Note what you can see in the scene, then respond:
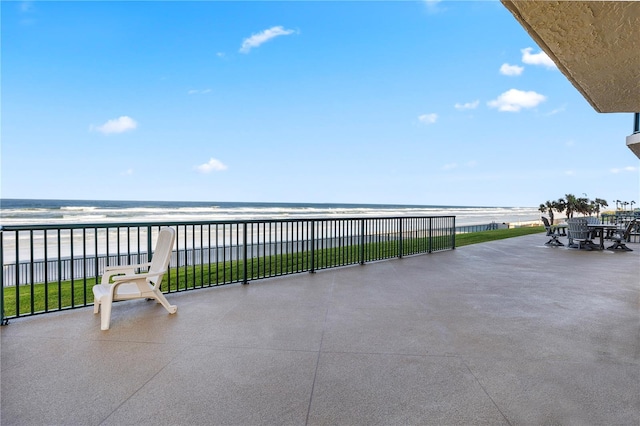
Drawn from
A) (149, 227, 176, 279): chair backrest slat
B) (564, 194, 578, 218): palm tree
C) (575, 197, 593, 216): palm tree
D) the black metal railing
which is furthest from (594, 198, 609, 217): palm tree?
(149, 227, 176, 279): chair backrest slat

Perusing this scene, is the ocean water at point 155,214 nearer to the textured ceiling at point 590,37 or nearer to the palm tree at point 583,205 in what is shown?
the palm tree at point 583,205

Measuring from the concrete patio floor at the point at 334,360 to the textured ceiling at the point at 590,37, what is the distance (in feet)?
6.94

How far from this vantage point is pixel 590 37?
6.16 ft

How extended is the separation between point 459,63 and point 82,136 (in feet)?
102

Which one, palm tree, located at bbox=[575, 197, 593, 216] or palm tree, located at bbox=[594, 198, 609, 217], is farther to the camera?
palm tree, located at bbox=[594, 198, 609, 217]

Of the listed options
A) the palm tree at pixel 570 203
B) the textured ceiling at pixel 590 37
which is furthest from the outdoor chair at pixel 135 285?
the palm tree at pixel 570 203

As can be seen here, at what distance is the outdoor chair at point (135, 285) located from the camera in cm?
304

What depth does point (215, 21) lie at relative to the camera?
13.9 meters

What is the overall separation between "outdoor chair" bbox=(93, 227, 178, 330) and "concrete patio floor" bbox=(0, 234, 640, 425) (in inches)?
7.3

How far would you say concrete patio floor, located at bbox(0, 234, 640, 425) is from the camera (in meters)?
1.75

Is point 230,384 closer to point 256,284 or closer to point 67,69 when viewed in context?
point 256,284

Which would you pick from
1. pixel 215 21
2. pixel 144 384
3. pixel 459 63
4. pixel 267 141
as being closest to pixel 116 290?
pixel 144 384

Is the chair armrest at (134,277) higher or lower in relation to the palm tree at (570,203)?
lower

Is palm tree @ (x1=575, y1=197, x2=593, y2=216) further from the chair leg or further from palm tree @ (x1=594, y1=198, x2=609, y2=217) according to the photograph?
the chair leg
